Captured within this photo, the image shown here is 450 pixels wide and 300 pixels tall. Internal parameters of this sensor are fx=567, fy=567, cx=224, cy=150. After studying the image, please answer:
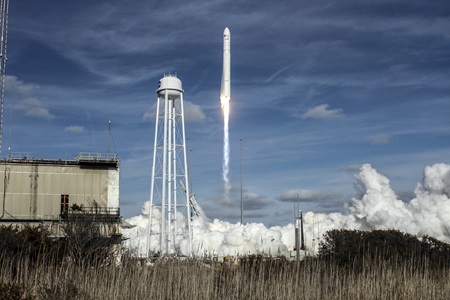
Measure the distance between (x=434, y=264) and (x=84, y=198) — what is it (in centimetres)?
3246

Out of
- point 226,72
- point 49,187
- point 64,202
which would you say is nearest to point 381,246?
point 226,72

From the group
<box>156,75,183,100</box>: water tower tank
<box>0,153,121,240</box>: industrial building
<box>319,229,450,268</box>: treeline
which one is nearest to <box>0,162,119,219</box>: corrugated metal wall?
<box>0,153,121,240</box>: industrial building

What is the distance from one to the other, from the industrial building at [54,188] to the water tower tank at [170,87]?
11.4m

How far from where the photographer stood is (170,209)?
44.4 m

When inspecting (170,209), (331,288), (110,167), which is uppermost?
(110,167)

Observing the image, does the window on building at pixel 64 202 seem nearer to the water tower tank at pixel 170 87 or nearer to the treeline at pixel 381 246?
the water tower tank at pixel 170 87

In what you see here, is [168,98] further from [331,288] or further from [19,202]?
[331,288]

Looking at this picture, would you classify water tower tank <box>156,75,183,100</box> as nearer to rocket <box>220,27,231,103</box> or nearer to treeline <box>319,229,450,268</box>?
rocket <box>220,27,231,103</box>

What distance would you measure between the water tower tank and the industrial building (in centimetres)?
1135

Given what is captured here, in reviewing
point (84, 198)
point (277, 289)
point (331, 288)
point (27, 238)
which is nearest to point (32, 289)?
point (277, 289)

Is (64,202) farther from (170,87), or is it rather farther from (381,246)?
(381,246)

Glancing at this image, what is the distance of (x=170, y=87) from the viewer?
45.2m

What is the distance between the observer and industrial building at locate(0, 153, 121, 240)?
167 ft

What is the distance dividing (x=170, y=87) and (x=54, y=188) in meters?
15.8
